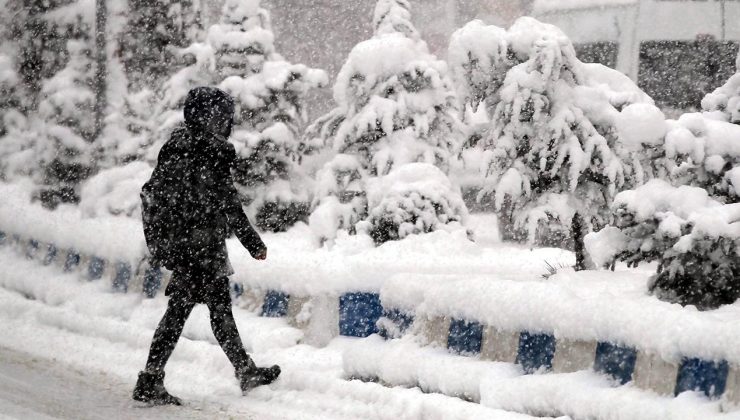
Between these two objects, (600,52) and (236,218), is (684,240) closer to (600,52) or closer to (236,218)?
(236,218)

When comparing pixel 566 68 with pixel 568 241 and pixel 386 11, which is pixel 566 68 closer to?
pixel 386 11

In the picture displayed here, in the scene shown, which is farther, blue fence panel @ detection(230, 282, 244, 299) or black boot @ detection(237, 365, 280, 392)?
blue fence panel @ detection(230, 282, 244, 299)

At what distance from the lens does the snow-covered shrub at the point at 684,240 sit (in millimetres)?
5996

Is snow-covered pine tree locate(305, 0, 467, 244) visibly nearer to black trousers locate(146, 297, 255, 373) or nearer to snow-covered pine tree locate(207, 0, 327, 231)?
snow-covered pine tree locate(207, 0, 327, 231)

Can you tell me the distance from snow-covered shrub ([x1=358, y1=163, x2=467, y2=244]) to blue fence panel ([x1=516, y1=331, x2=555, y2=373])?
412 centimetres

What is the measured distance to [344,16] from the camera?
82.0 ft

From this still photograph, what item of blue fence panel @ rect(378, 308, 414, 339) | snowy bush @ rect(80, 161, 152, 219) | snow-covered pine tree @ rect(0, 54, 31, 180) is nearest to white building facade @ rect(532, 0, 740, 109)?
snowy bush @ rect(80, 161, 152, 219)

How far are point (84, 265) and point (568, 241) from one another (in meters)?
5.62

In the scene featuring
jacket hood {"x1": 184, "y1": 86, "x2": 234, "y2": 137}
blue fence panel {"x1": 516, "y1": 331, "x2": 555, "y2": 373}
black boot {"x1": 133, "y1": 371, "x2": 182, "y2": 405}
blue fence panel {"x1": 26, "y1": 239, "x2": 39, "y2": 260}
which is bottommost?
black boot {"x1": 133, "y1": 371, "x2": 182, "y2": 405}

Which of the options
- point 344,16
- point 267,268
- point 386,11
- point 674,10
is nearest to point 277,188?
point 386,11

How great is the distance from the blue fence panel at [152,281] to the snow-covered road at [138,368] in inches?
4.3

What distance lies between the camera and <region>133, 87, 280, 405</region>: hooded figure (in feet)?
23.1

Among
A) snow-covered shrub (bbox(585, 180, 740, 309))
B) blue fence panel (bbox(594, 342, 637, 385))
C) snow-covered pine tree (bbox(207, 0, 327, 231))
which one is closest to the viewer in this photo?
blue fence panel (bbox(594, 342, 637, 385))

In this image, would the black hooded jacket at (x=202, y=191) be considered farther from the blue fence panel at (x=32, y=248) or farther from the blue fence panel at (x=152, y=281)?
the blue fence panel at (x=32, y=248)
